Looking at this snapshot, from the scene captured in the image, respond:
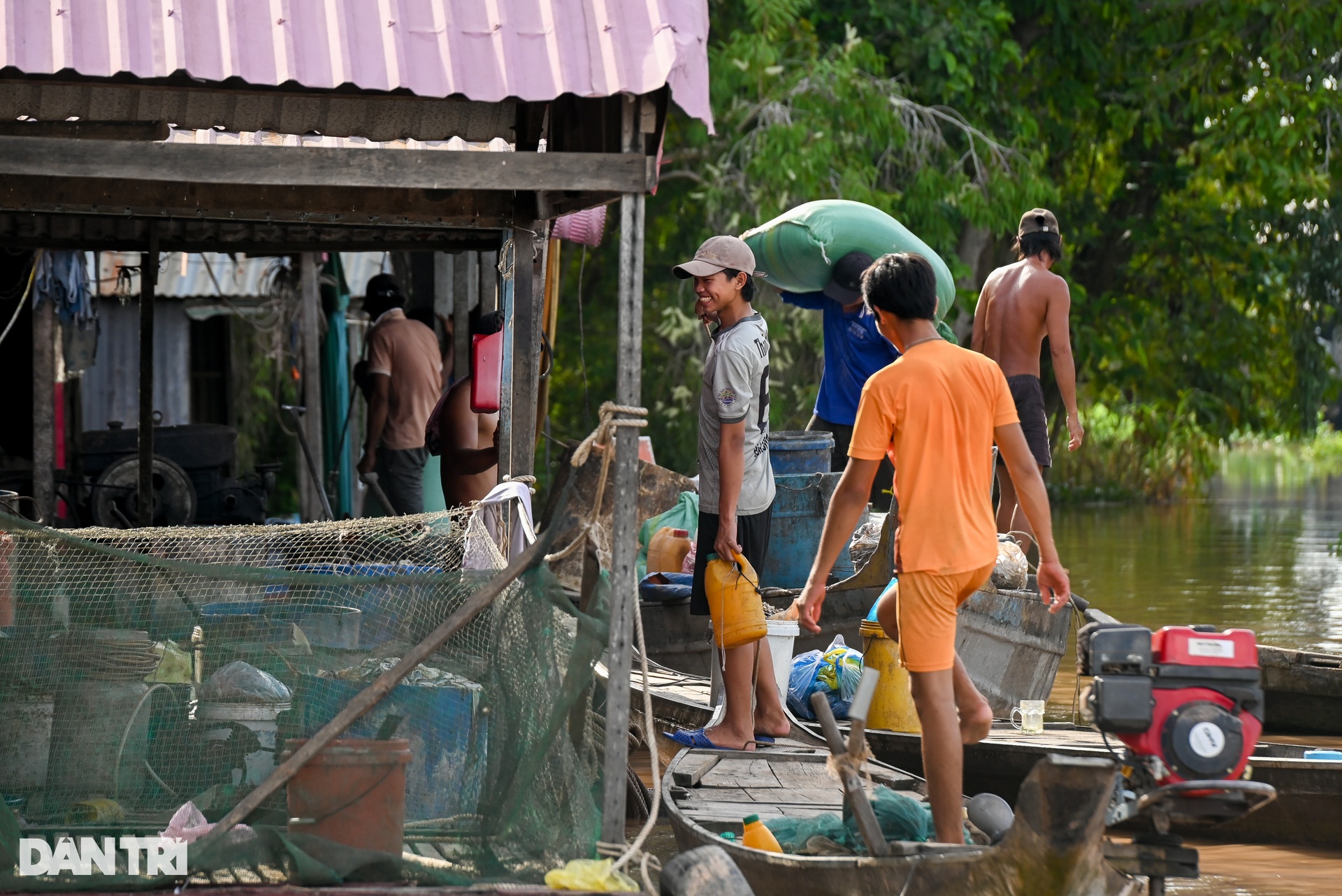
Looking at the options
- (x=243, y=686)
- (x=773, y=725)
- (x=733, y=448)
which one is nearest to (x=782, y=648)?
(x=773, y=725)

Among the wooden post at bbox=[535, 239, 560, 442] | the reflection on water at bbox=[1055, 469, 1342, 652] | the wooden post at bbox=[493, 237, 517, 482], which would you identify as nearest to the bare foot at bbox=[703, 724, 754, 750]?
the wooden post at bbox=[493, 237, 517, 482]

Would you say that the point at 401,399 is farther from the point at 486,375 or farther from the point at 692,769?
the point at 692,769

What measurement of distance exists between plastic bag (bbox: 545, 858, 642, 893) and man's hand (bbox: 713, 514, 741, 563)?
71.0 inches

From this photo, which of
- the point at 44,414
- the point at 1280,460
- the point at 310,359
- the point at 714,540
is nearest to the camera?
the point at 714,540

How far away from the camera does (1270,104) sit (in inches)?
620

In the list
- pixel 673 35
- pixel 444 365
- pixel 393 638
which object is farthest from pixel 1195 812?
pixel 444 365

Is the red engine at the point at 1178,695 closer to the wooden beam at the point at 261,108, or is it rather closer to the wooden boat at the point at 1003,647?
the wooden boat at the point at 1003,647

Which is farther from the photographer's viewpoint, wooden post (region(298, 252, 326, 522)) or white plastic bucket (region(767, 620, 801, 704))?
A: wooden post (region(298, 252, 326, 522))

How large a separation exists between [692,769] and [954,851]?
1615 millimetres

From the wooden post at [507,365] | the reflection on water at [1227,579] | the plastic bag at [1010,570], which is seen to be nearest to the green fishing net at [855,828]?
the reflection on water at [1227,579]

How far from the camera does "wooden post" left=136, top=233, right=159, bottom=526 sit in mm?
9180

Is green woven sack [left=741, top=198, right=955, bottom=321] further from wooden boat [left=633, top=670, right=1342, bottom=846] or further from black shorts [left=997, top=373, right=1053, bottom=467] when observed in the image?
wooden boat [left=633, top=670, right=1342, bottom=846]

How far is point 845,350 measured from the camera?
8969 millimetres

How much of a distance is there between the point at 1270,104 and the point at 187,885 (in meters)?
14.6
